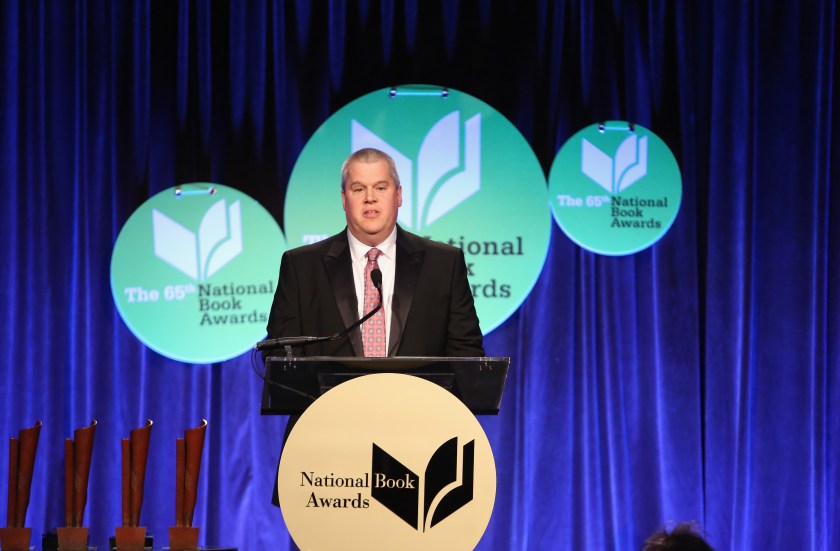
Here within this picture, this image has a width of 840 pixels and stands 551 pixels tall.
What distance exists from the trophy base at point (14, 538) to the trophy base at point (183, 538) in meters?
0.51

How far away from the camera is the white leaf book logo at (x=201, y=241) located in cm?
490

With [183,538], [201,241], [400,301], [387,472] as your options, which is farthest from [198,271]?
[387,472]

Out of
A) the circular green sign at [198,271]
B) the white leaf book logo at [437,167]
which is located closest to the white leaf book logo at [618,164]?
the white leaf book logo at [437,167]

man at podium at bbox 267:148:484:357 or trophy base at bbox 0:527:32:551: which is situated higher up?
man at podium at bbox 267:148:484:357

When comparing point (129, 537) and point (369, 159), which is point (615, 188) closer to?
point (369, 159)

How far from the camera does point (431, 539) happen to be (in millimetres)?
2230

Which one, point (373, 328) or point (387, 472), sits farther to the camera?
point (373, 328)

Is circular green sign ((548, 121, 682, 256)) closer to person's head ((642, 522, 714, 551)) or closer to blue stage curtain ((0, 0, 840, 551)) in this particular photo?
blue stage curtain ((0, 0, 840, 551))

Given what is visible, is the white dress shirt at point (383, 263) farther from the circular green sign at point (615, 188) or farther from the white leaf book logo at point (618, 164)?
the white leaf book logo at point (618, 164)

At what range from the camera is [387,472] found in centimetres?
226

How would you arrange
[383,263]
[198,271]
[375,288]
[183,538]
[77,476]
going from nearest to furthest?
1. [183,538]
2. [77,476]
3. [375,288]
4. [383,263]
5. [198,271]

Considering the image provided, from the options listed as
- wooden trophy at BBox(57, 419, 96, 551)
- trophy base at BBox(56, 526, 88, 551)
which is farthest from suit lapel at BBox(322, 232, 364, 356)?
trophy base at BBox(56, 526, 88, 551)

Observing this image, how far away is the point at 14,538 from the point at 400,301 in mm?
1518

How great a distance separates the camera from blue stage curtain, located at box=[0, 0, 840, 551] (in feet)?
15.9
